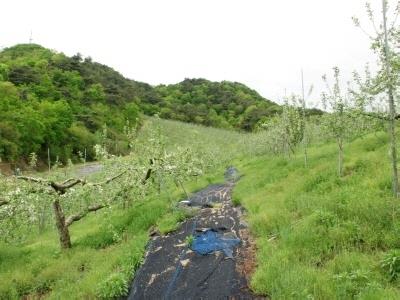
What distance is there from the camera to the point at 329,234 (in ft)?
30.7

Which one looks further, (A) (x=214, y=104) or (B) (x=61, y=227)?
(A) (x=214, y=104)

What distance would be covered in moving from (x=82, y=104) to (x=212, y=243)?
68.3m

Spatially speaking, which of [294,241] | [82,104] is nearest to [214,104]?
[82,104]

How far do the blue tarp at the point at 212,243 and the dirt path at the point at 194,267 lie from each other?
0.12 metres

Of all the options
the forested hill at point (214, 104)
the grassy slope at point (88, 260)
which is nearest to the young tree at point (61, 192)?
the grassy slope at point (88, 260)

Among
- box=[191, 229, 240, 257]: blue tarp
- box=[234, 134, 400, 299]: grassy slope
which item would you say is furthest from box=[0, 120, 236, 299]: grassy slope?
box=[234, 134, 400, 299]: grassy slope

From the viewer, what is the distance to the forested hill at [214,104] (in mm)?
84125

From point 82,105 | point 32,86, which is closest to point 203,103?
point 82,105

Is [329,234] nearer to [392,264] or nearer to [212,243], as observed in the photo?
[392,264]

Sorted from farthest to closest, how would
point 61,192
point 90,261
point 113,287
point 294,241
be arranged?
point 61,192, point 90,261, point 294,241, point 113,287

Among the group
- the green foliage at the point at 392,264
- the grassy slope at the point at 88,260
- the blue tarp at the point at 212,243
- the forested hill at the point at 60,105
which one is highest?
the forested hill at the point at 60,105

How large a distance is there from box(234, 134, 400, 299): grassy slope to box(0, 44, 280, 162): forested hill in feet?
55.4

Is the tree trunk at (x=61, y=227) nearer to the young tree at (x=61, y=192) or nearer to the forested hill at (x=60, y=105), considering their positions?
the young tree at (x=61, y=192)

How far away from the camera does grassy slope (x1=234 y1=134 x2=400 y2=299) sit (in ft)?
24.3
